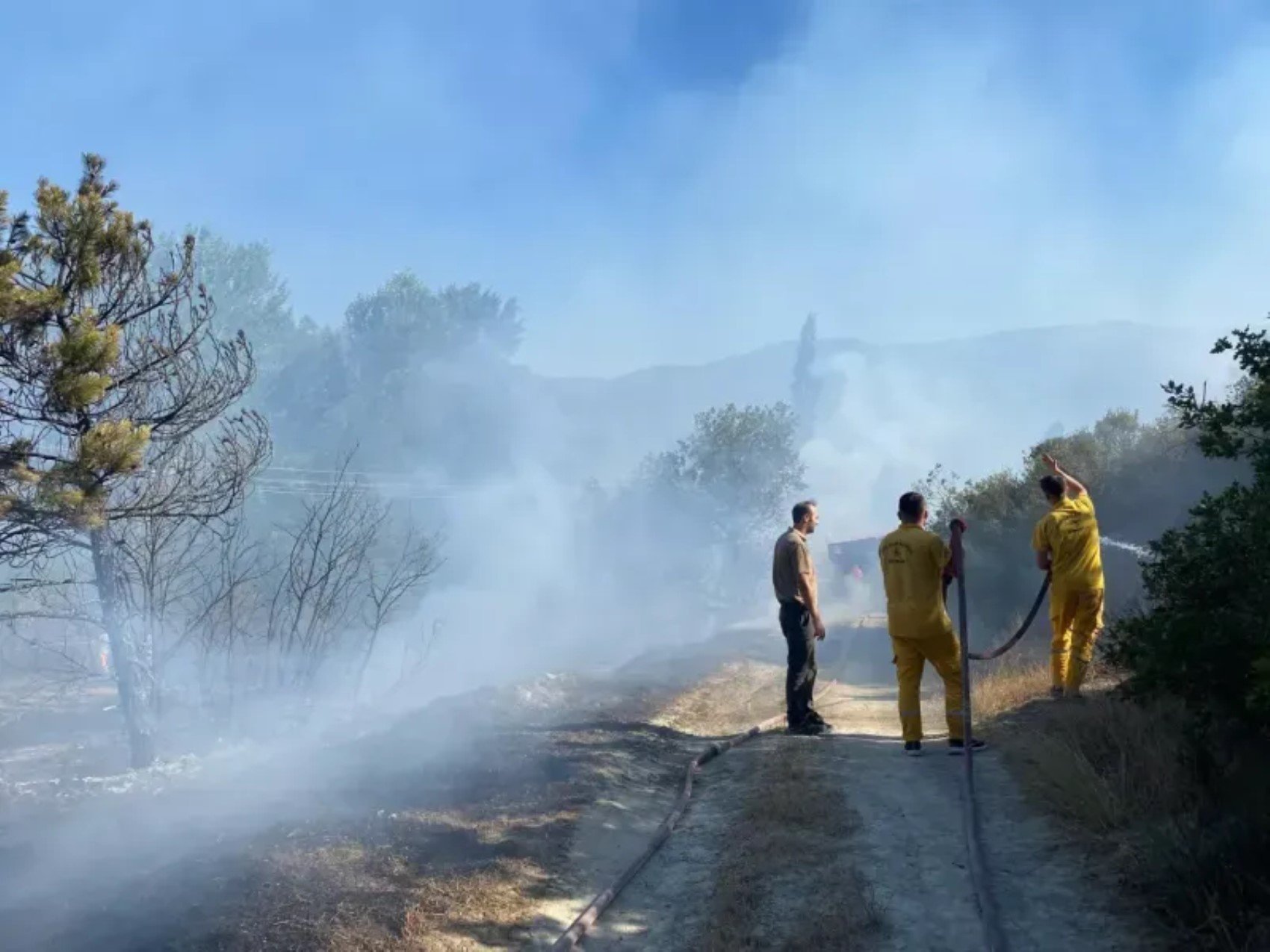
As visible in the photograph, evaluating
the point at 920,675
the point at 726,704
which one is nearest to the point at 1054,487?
the point at 920,675

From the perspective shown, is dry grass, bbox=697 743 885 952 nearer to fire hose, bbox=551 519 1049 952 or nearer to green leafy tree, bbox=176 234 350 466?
fire hose, bbox=551 519 1049 952

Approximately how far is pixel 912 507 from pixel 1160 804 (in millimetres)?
3064

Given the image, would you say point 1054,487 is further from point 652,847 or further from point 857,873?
point 652,847

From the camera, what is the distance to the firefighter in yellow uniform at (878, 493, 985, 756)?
307 inches

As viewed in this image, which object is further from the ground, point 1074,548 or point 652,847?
point 1074,548

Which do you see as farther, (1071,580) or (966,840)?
(1071,580)

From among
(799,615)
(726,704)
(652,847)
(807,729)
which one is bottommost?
(726,704)

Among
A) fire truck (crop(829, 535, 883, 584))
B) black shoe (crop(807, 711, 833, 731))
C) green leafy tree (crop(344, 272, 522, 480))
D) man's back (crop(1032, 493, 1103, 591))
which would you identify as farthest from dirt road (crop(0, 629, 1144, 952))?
green leafy tree (crop(344, 272, 522, 480))

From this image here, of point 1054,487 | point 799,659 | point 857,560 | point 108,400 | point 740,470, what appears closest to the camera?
point 1054,487

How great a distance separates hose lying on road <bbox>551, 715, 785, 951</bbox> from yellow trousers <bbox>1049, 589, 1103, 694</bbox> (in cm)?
264

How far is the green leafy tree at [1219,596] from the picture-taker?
485 centimetres

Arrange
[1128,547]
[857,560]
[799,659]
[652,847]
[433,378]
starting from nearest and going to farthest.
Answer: [652,847], [799,659], [1128,547], [857,560], [433,378]

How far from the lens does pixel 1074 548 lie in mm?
8281

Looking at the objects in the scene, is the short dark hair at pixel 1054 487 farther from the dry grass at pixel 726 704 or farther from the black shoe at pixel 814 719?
the dry grass at pixel 726 704
